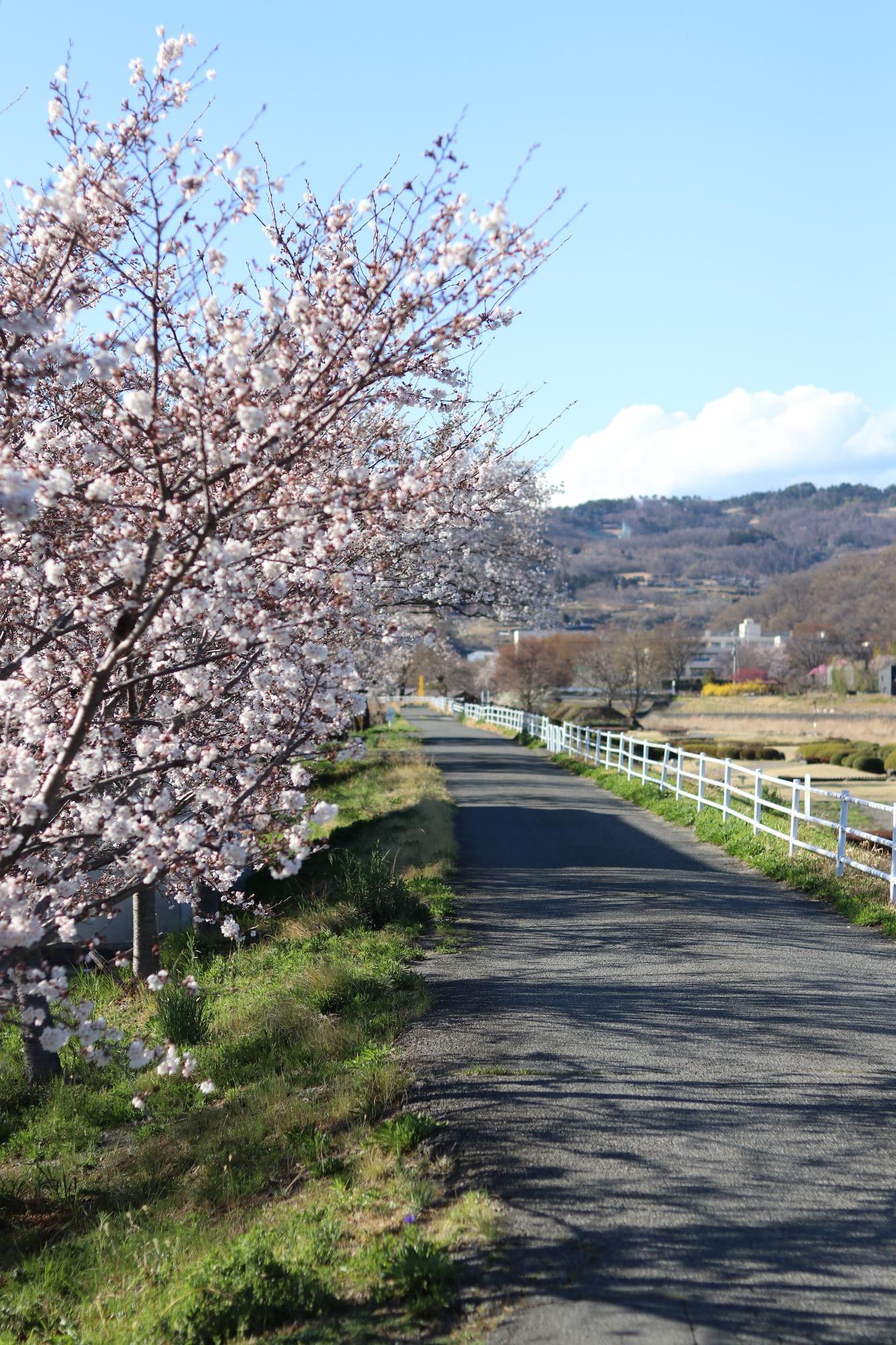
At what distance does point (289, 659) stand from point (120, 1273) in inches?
128

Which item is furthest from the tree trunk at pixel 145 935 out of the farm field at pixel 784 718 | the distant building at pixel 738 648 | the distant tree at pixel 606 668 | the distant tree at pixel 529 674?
the distant building at pixel 738 648

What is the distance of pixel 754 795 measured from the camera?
17.6 metres

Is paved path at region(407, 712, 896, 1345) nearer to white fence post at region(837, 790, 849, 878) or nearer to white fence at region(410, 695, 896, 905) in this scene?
white fence post at region(837, 790, 849, 878)

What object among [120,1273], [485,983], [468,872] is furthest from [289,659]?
[468,872]

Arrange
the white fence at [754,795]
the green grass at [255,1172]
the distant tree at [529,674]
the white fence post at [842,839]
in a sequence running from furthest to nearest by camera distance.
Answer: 1. the distant tree at [529,674]
2. the white fence at [754,795]
3. the white fence post at [842,839]
4. the green grass at [255,1172]

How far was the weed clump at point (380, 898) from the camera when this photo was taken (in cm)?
1154

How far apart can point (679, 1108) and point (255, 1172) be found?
2414 mm

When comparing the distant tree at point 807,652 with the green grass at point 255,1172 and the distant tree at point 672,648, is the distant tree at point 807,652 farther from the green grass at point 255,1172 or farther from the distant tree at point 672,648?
the green grass at point 255,1172

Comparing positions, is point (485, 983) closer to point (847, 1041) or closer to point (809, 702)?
point (847, 1041)

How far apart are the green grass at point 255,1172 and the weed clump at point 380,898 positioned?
44mm

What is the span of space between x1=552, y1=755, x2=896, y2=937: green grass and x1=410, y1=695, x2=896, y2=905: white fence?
0.09 meters

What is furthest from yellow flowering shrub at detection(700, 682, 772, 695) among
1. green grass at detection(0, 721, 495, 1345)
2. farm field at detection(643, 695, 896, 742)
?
green grass at detection(0, 721, 495, 1345)

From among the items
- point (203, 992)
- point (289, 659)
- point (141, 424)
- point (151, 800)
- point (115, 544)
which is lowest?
point (203, 992)

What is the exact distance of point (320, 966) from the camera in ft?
31.5
